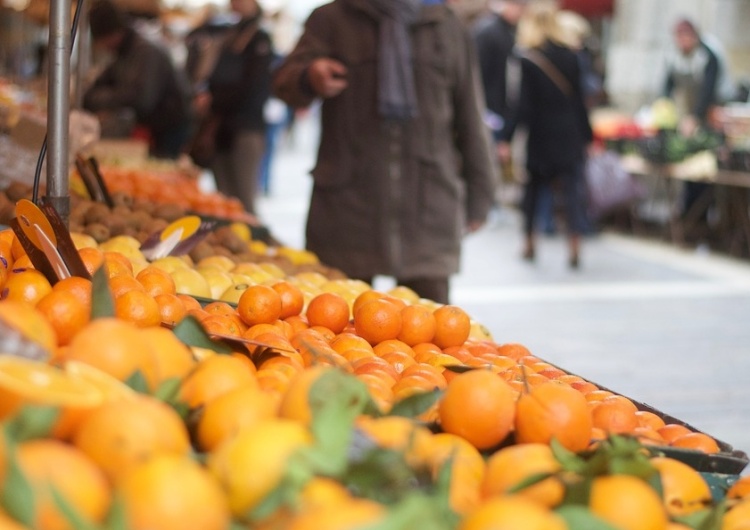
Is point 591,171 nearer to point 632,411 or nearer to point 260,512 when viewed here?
point 632,411

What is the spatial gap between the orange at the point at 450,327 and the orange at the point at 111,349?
3.58ft

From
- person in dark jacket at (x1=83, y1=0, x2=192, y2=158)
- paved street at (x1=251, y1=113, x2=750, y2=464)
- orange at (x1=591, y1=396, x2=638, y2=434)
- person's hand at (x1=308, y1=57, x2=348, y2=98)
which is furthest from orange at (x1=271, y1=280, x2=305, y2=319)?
person in dark jacket at (x1=83, y1=0, x2=192, y2=158)

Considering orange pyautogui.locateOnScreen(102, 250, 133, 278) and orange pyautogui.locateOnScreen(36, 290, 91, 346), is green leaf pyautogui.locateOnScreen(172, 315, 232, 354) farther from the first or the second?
orange pyautogui.locateOnScreen(102, 250, 133, 278)

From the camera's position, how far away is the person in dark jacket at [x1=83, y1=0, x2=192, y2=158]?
24.3ft

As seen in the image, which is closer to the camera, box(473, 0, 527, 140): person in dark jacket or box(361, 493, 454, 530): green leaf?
box(361, 493, 454, 530): green leaf

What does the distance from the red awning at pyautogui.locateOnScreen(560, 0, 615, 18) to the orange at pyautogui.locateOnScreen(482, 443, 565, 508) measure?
15.5m

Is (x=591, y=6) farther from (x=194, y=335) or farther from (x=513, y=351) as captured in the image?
(x=194, y=335)

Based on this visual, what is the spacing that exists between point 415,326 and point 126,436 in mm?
1257

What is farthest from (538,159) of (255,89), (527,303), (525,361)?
(525,361)

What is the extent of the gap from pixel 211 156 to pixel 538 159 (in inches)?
122

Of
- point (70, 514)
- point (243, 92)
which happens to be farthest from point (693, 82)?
point (70, 514)

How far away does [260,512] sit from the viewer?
1099 mm

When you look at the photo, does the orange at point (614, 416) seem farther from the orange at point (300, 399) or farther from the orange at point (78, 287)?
the orange at point (78, 287)

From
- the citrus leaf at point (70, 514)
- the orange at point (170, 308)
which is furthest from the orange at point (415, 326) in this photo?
the citrus leaf at point (70, 514)
